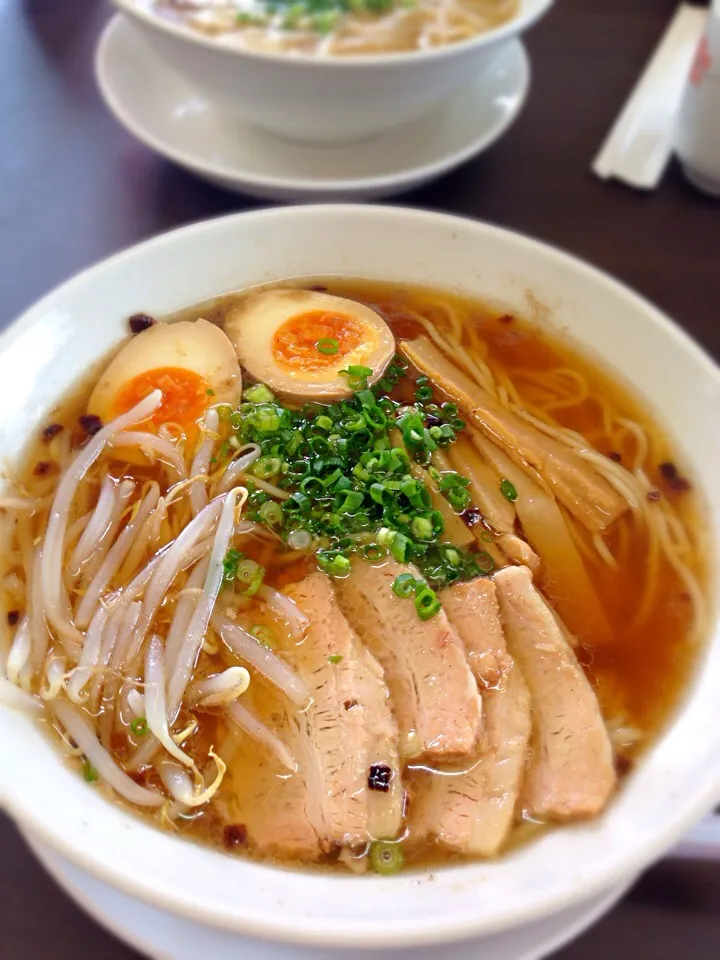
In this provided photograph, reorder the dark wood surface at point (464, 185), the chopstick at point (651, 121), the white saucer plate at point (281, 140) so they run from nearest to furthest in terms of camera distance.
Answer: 1. the white saucer plate at point (281, 140)
2. the dark wood surface at point (464, 185)
3. the chopstick at point (651, 121)

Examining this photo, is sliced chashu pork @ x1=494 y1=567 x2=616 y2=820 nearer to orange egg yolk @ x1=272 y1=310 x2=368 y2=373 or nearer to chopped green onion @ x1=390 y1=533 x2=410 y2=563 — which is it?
chopped green onion @ x1=390 y1=533 x2=410 y2=563

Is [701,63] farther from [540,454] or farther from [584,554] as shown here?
[584,554]

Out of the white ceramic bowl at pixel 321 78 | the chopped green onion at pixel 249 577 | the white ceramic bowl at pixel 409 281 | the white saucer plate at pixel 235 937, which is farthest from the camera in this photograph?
the white ceramic bowl at pixel 321 78

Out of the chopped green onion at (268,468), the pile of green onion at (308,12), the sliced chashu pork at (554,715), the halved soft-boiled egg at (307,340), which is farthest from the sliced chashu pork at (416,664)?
the pile of green onion at (308,12)

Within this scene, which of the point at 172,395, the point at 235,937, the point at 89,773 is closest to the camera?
the point at 235,937

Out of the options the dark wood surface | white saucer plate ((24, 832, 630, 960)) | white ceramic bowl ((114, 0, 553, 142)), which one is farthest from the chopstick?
white saucer plate ((24, 832, 630, 960))

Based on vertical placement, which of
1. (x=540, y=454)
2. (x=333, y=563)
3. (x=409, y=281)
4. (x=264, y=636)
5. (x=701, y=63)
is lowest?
(x=264, y=636)

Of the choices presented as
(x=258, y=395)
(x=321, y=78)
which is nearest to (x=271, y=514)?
(x=258, y=395)

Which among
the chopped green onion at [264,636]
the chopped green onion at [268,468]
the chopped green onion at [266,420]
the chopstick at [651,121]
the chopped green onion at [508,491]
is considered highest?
the chopstick at [651,121]

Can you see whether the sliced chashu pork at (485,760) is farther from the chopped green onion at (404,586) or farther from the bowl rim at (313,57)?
the bowl rim at (313,57)
